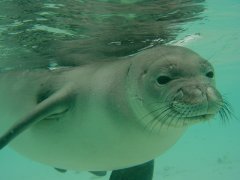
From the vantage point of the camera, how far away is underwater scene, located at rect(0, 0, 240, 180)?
4.71 m

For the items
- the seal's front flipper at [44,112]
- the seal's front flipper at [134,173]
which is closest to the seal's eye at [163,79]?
the seal's front flipper at [44,112]

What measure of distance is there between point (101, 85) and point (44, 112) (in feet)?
2.93

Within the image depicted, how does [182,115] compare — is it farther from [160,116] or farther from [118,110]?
[118,110]

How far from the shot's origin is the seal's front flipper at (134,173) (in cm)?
647

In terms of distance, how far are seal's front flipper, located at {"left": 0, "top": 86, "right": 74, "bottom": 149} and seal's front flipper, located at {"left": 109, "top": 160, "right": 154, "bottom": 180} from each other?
1542 mm

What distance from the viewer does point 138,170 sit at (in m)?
6.51

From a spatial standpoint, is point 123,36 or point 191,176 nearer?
point 123,36

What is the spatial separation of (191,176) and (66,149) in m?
17.2

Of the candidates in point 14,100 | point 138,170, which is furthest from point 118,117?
point 14,100

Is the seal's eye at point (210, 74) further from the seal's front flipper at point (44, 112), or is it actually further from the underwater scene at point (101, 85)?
the seal's front flipper at point (44, 112)

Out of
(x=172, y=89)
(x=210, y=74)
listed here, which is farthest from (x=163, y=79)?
(x=210, y=74)

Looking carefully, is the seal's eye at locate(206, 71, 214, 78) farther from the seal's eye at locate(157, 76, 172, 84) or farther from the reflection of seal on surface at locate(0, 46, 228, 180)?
the seal's eye at locate(157, 76, 172, 84)

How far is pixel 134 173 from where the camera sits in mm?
6496

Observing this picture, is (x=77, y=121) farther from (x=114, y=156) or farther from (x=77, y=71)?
(x=77, y=71)
